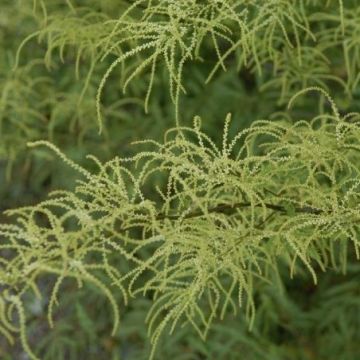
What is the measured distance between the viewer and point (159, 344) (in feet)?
4.99

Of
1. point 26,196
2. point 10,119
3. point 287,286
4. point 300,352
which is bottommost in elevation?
point 300,352

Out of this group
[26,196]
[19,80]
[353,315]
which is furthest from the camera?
[26,196]

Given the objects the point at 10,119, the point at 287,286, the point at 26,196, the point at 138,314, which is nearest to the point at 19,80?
the point at 10,119

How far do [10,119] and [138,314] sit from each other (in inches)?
15.8

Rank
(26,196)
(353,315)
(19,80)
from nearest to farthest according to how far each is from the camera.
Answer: (353,315) → (19,80) → (26,196)

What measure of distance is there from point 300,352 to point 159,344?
0.75 ft

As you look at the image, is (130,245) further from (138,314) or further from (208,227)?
(208,227)

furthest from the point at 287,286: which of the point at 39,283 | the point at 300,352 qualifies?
the point at 39,283

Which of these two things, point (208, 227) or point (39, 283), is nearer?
point (208, 227)

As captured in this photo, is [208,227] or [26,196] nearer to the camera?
[208,227]

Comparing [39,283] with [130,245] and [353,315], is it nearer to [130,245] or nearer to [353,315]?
[130,245]

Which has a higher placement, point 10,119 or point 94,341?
point 10,119

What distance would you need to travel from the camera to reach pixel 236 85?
1.54m

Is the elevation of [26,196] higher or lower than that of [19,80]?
lower
